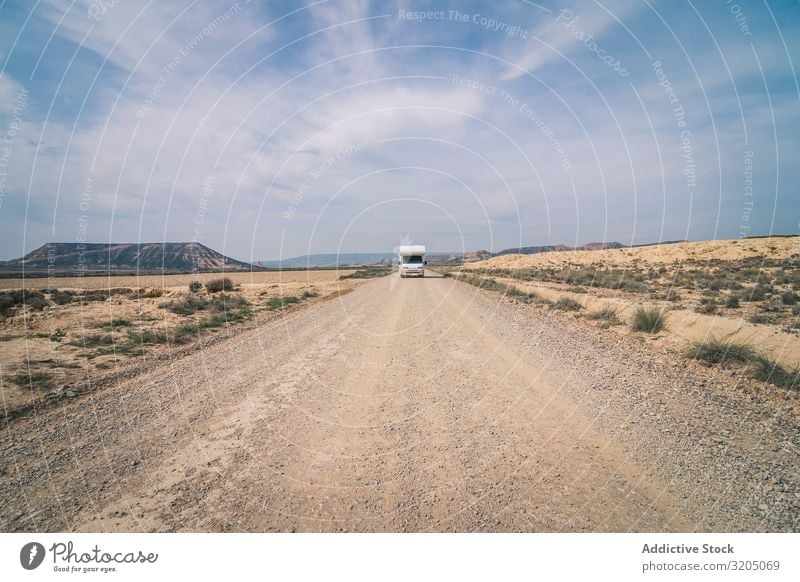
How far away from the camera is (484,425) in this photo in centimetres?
452

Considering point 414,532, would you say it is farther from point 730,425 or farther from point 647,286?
point 647,286

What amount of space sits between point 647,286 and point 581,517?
24.4 meters

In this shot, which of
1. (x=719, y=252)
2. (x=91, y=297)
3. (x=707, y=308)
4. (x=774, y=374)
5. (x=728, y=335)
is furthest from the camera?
(x=719, y=252)

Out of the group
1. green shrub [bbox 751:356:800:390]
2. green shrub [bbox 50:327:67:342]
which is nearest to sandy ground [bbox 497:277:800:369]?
green shrub [bbox 751:356:800:390]

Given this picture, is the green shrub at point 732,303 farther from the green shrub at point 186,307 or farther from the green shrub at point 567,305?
the green shrub at point 186,307

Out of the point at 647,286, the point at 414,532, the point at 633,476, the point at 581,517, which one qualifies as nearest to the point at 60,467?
the point at 414,532

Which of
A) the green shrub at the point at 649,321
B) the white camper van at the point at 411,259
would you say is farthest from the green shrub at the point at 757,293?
the white camper van at the point at 411,259

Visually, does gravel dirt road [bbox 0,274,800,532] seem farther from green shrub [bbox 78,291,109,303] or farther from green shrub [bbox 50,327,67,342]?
green shrub [bbox 78,291,109,303]

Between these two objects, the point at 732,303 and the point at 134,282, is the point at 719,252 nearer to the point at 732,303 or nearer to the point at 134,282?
the point at 732,303

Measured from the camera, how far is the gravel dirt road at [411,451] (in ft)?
9.67

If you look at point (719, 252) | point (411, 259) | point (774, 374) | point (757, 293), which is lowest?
point (774, 374)

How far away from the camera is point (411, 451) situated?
153 inches

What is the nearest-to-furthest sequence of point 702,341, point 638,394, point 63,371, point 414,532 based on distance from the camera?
point 414,532
point 638,394
point 63,371
point 702,341

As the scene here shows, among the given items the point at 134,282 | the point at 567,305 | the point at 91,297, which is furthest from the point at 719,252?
the point at 134,282
